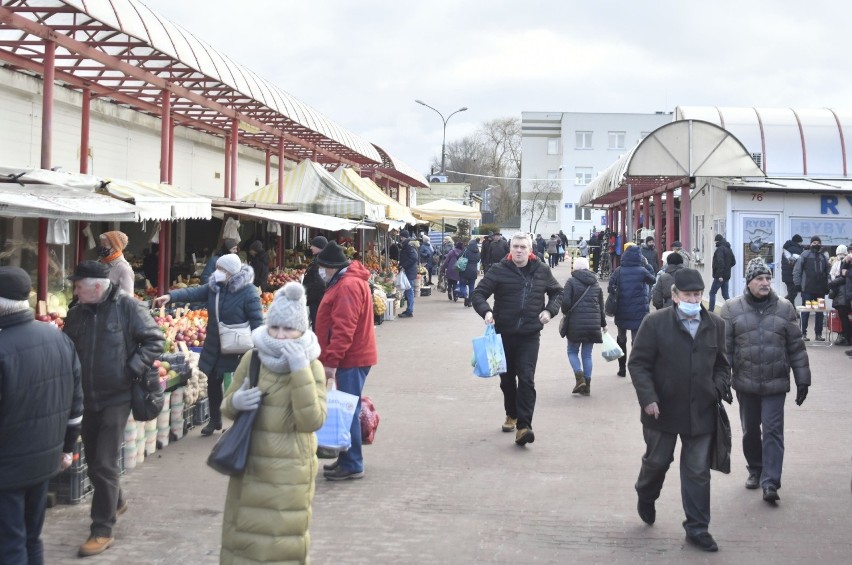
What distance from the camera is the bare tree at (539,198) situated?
75125 mm

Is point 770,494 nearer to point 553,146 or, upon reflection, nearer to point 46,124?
point 46,124

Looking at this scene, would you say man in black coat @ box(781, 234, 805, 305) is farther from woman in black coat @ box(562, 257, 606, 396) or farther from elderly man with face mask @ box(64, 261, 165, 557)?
elderly man with face mask @ box(64, 261, 165, 557)

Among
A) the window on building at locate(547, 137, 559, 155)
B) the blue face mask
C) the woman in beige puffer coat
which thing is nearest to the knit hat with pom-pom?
the woman in beige puffer coat

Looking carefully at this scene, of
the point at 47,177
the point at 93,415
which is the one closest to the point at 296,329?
the point at 93,415

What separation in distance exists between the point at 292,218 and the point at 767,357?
9946 mm

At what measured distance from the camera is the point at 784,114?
2939 centimetres

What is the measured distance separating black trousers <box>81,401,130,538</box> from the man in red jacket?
5.56ft

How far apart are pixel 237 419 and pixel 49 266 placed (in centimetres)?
778

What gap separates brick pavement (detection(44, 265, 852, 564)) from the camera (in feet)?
18.4

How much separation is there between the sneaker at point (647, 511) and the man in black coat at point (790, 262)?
13.2 m

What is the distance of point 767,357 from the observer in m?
6.68

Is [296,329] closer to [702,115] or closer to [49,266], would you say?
[49,266]

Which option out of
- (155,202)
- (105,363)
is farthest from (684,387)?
(155,202)

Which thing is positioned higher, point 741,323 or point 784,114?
point 784,114
